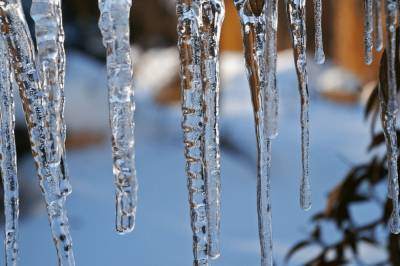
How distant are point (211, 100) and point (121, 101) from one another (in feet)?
0.35

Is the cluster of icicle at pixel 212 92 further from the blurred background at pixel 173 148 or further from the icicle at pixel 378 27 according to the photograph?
the blurred background at pixel 173 148

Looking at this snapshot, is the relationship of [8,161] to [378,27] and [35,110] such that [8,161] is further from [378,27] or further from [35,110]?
[378,27]

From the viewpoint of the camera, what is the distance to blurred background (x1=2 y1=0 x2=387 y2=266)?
3.41 m

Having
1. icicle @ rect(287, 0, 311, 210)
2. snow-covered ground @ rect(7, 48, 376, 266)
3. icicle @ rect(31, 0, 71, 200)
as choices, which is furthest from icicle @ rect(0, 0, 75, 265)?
snow-covered ground @ rect(7, 48, 376, 266)

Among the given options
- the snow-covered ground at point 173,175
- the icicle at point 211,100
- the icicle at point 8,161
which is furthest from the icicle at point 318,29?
the snow-covered ground at point 173,175

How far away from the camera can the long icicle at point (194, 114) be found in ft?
2.30

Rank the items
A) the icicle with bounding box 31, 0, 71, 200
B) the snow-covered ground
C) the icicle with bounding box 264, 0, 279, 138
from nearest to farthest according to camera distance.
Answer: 1. the icicle with bounding box 31, 0, 71, 200
2. the icicle with bounding box 264, 0, 279, 138
3. the snow-covered ground

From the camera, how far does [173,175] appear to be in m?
4.79

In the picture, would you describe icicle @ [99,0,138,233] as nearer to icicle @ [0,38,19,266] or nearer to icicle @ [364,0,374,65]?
icicle @ [0,38,19,266]

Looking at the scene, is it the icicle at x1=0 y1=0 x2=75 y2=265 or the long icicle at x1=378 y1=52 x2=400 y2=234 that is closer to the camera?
the icicle at x1=0 y1=0 x2=75 y2=265

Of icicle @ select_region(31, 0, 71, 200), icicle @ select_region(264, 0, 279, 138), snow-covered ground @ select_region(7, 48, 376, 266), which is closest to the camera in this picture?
icicle @ select_region(31, 0, 71, 200)

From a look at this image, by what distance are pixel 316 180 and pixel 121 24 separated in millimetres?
3749

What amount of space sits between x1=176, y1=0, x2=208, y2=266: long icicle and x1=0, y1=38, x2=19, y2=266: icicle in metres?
0.20

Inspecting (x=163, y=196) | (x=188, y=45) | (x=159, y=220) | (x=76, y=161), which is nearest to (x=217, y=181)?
(x=188, y=45)
